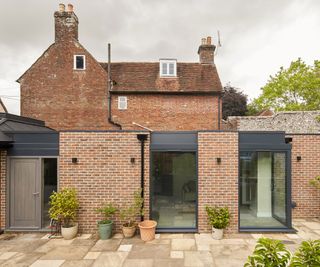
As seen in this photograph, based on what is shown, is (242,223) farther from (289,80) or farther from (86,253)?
(289,80)

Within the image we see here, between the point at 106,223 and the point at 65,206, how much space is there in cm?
128

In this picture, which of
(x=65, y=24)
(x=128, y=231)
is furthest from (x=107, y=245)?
(x=65, y=24)

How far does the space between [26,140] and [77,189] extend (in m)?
2.28

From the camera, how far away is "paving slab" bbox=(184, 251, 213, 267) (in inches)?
184

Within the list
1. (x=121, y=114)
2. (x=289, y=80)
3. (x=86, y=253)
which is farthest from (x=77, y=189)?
(x=289, y=80)

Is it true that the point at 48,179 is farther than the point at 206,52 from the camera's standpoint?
No

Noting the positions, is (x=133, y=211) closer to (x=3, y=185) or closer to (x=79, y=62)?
(x=3, y=185)

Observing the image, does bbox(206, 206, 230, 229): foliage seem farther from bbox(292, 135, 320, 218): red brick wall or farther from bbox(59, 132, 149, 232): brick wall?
bbox(292, 135, 320, 218): red brick wall

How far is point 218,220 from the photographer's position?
6.01 meters

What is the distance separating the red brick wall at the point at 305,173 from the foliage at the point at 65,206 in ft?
25.8

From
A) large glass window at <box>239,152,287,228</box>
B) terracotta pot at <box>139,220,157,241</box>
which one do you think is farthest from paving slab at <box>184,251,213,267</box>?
large glass window at <box>239,152,287,228</box>

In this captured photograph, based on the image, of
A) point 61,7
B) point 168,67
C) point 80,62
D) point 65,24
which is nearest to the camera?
point 61,7

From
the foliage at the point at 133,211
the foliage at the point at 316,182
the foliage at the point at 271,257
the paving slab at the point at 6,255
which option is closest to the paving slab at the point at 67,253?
the paving slab at the point at 6,255

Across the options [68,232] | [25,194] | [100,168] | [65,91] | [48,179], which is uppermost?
[65,91]
